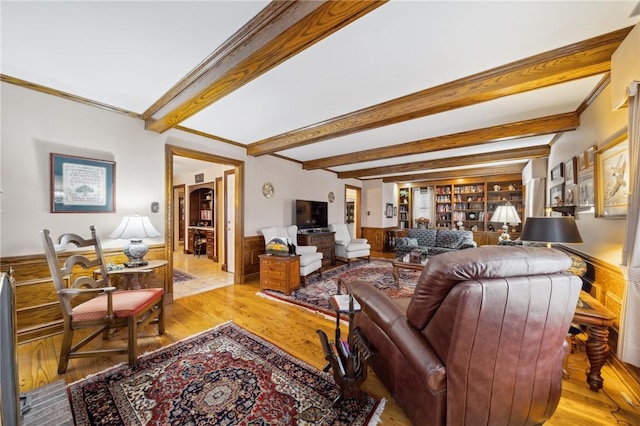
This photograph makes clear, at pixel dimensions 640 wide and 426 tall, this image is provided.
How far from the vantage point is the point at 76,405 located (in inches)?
57.6

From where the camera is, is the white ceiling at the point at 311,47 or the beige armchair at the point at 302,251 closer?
the white ceiling at the point at 311,47

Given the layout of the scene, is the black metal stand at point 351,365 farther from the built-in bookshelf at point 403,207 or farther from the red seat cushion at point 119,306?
the built-in bookshelf at point 403,207

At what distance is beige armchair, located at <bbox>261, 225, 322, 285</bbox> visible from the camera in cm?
390

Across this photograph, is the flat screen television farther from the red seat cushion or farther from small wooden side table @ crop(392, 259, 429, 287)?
the red seat cushion

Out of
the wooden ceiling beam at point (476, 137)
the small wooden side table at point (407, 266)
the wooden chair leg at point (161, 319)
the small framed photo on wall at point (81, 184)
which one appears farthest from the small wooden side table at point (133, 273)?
the wooden ceiling beam at point (476, 137)

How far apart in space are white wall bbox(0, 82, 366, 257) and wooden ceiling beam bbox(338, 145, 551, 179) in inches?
154

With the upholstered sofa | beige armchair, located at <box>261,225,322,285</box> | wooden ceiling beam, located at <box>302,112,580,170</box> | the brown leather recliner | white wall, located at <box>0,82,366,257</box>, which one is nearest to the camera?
the brown leather recliner

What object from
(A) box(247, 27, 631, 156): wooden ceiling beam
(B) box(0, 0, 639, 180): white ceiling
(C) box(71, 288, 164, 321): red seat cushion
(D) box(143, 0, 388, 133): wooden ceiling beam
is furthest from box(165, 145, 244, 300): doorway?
(A) box(247, 27, 631, 156): wooden ceiling beam

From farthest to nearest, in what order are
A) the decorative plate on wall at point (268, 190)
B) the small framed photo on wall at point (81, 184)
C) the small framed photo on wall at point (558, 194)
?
the decorative plate on wall at point (268, 190), the small framed photo on wall at point (558, 194), the small framed photo on wall at point (81, 184)

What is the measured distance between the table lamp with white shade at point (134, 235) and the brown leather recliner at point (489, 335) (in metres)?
2.68

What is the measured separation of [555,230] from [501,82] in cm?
131

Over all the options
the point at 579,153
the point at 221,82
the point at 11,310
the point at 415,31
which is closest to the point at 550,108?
the point at 579,153

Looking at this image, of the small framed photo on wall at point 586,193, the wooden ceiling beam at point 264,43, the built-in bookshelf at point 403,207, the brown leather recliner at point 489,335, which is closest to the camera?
the brown leather recliner at point 489,335

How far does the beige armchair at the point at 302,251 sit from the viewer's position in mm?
3903
